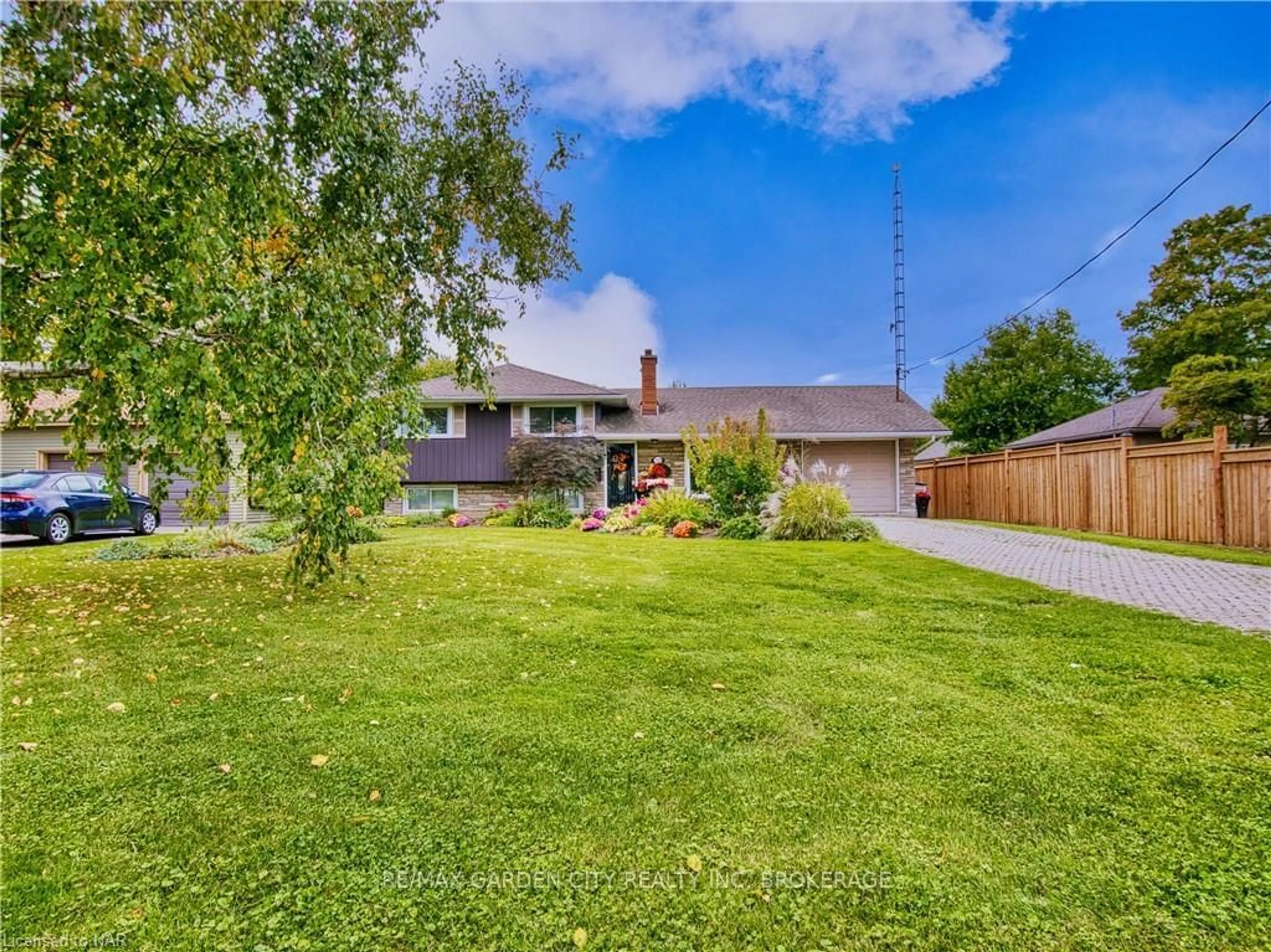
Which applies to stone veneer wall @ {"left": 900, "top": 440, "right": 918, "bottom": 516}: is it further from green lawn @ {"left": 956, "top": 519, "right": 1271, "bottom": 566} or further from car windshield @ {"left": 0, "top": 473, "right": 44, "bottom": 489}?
car windshield @ {"left": 0, "top": 473, "right": 44, "bottom": 489}

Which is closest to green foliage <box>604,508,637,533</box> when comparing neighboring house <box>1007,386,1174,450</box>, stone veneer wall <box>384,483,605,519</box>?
stone veneer wall <box>384,483,605,519</box>

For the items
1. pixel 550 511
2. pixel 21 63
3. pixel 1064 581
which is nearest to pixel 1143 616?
pixel 1064 581

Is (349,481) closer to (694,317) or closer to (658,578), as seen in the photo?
(658,578)

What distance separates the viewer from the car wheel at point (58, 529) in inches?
465

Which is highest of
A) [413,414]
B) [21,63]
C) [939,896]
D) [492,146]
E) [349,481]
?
[492,146]

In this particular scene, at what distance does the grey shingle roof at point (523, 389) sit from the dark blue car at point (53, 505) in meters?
7.70

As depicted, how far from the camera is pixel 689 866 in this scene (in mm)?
2014

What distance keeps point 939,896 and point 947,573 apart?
6.16 m

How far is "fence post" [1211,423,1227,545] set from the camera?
9.26 meters

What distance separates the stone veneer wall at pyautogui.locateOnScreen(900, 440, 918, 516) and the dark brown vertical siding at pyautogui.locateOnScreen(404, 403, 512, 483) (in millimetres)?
11782

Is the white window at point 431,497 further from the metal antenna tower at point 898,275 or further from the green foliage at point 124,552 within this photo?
the metal antenna tower at point 898,275

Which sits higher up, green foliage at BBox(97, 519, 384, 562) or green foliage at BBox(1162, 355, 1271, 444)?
green foliage at BBox(1162, 355, 1271, 444)

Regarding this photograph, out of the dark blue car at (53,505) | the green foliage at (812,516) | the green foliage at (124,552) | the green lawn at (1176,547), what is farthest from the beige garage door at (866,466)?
the dark blue car at (53,505)

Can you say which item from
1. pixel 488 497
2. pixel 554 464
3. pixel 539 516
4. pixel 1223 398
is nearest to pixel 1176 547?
pixel 1223 398
